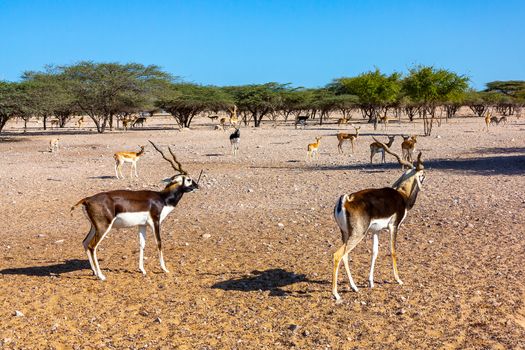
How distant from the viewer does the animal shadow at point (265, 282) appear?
670 cm

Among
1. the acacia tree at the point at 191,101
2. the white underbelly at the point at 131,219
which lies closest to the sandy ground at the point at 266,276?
the white underbelly at the point at 131,219

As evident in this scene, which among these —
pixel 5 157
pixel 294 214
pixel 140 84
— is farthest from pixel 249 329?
pixel 140 84

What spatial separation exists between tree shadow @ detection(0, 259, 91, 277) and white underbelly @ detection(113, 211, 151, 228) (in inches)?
43.6

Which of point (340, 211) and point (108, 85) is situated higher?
point (108, 85)

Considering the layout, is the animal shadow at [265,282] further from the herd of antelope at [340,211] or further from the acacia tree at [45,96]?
the acacia tree at [45,96]

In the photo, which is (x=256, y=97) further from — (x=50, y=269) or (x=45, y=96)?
(x=50, y=269)

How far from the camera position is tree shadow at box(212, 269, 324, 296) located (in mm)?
6701

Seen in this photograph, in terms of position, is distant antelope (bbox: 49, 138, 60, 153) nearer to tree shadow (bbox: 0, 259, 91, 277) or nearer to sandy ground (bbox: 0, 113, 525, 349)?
sandy ground (bbox: 0, 113, 525, 349)

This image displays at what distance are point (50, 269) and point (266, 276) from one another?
3030 mm

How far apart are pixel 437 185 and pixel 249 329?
9.68m

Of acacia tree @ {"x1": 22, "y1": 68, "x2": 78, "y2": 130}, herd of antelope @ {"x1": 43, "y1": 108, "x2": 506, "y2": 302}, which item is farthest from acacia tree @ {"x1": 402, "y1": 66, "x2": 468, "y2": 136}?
herd of antelope @ {"x1": 43, "y1": 108, "x2": 506, "y2": 302}

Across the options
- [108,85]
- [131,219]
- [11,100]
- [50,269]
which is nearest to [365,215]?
[131,219]

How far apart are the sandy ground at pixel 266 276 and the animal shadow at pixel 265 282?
1.0 inches

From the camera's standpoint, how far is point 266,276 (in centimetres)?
718
